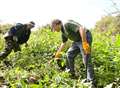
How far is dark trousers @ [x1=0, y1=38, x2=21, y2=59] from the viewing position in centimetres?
1088

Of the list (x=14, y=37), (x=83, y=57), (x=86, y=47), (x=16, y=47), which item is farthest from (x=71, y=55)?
(x=16, y=47)

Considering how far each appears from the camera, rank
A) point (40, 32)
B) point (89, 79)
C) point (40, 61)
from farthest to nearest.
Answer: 1. point (40, 32)
2. point (40, 61)
3. point (89, 79)

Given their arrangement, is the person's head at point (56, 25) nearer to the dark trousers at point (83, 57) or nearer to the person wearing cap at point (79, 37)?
the person wearing cap at point (79, 37)

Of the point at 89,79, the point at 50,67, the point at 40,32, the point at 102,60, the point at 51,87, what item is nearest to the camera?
the point at 51,87

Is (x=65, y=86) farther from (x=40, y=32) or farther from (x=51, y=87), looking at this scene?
(x=40, y=32)

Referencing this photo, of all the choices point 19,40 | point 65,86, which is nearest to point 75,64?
point 19,40

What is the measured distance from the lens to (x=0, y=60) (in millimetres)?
10859

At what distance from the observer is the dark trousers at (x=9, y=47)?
1088cm

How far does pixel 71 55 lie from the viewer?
8.77 metres

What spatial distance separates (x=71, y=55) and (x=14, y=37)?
2562 mm

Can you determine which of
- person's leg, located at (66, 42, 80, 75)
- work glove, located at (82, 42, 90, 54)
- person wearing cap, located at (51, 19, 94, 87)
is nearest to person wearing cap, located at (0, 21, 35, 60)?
person's leg, located at (66, 42, 80, 75)

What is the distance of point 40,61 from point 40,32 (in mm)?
2803

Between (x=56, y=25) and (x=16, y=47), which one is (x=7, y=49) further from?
(x=56, y=25)

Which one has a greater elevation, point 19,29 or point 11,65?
point 19,29
